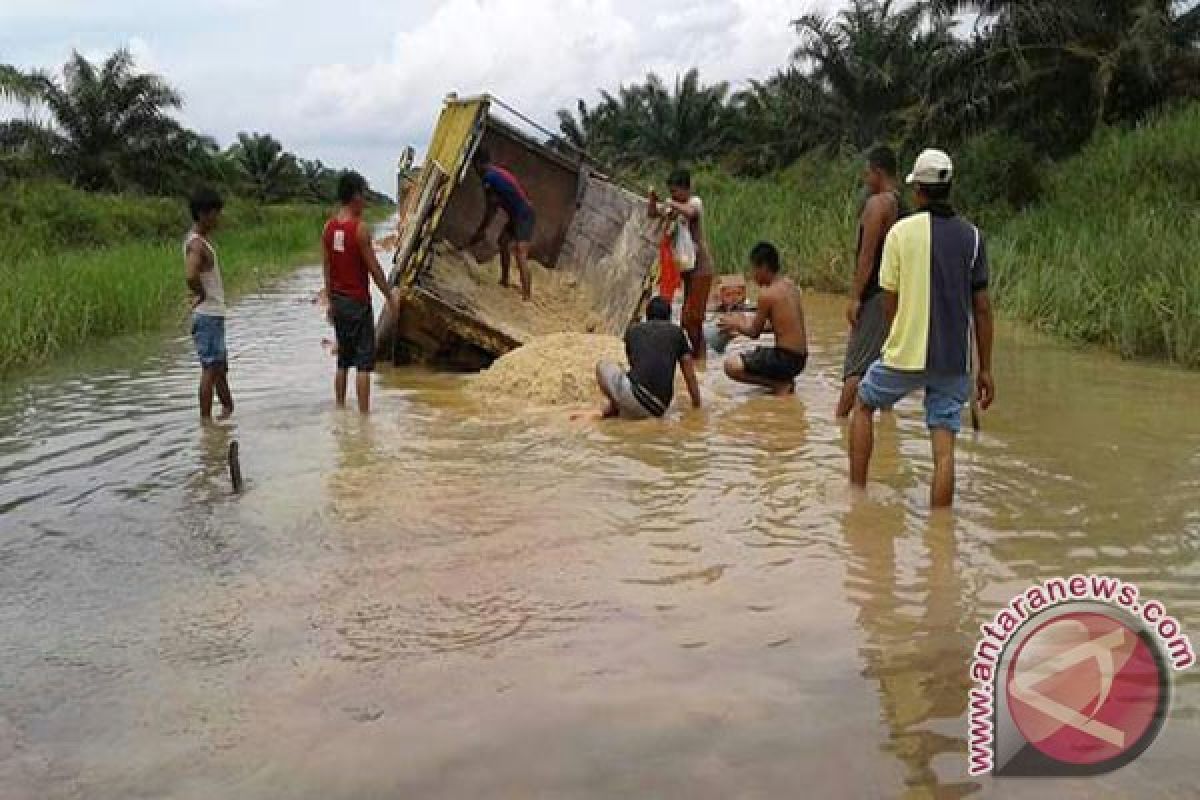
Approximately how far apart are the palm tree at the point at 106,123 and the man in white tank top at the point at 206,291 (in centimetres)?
2795

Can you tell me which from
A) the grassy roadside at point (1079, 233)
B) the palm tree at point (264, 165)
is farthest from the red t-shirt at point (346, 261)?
the palm tree at point (264, 165)

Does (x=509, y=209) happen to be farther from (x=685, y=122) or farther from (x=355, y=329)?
(x=685, y=122)

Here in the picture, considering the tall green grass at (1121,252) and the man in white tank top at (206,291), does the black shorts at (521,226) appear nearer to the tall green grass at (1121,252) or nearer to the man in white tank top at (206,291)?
the man in white tank top at (206,291)

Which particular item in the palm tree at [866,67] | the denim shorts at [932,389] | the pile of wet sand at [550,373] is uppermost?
the palm tree at [866,67]

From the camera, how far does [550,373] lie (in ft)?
24.8

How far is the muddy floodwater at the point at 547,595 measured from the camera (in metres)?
2.62

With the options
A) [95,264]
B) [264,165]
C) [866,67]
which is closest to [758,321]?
[95,264]

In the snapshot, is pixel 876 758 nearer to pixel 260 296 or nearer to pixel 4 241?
pixel 260 296

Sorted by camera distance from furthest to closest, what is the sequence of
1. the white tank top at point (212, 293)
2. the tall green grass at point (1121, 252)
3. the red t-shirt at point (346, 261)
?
1. the tall green grass at point (1121, 252)
2. the red t-shirt at point (346, 261)
3. the white tank top at point (212, 293)

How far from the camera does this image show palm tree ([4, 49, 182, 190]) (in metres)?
31.6

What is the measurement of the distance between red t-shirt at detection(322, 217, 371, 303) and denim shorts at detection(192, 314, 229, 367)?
29.1 inches

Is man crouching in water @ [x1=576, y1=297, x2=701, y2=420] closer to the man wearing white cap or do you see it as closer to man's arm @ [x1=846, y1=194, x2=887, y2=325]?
man's arm @ [x1=846, y1=194, x2=887, y2=325]

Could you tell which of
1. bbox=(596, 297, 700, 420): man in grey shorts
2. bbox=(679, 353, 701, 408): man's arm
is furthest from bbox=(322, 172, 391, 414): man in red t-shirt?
bbox=(679, 353, 701, 408): man's arm

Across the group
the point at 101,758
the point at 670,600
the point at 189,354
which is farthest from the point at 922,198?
the point at 189,354
